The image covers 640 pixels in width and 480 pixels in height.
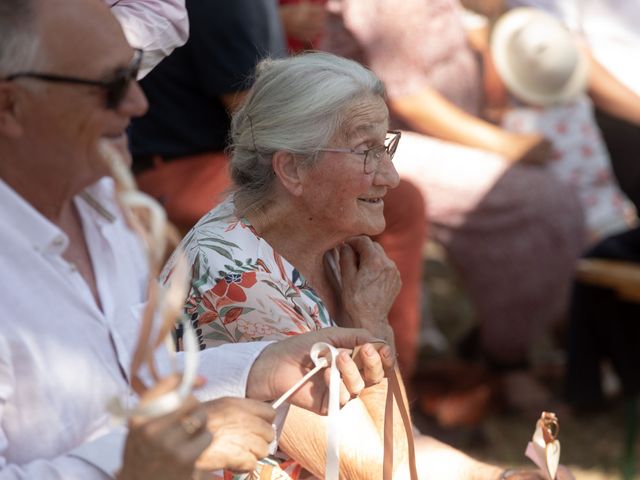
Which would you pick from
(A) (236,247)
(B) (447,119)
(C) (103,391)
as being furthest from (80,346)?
(B) (447,119)

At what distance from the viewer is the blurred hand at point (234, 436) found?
1367mm

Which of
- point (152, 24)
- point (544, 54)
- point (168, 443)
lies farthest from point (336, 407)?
point (544, 54)

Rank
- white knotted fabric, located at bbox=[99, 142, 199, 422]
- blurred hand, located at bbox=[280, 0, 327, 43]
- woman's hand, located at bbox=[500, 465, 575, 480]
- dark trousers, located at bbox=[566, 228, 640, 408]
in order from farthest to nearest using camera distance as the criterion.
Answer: dark trousers, located at bbox=[566, 228, 640, 408], blurred hand, located at bbox=[280, 0, 327, 43], woman's hand, located at bbox=[500, 465, 575, 480], white knotted fabric, located at bbox=[99, 142, 199, 422]

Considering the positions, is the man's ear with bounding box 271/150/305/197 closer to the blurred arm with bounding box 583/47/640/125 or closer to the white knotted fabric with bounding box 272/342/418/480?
the white knotted fabric with bounding box 272/342/418/480

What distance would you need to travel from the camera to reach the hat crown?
4.50 meters

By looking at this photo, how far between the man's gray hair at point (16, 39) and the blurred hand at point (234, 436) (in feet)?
1.59

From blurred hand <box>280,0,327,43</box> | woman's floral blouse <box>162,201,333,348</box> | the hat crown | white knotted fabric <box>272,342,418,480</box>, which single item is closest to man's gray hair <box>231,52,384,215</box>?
woman's floral blouse <box>162,201,333,348</box>

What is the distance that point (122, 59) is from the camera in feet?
4.54

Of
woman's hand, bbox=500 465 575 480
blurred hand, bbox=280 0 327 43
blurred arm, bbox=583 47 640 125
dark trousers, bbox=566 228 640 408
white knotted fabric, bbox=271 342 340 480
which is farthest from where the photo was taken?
blurred arm, bbox=583 47 640 125

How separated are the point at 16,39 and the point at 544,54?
3.51 metres

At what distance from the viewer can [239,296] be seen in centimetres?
198

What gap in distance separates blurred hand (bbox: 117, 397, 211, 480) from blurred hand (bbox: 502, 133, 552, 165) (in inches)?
123

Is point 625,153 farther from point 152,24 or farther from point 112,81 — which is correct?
point 112,81

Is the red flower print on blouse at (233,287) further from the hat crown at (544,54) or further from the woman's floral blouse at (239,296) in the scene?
the hat crown at (544,54)
